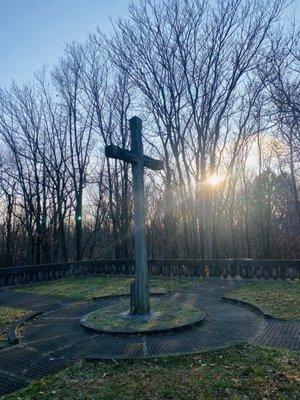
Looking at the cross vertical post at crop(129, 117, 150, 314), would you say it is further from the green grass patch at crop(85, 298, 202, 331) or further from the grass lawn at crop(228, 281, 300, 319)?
the grass lawn at crop(228, 281, 300, 319)

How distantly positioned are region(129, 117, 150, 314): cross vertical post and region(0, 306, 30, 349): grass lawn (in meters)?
2.47

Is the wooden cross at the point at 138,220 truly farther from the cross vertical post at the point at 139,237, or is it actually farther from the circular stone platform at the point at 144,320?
the circular stone platform at the point at 144,320

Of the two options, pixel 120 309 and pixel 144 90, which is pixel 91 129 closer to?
pixel 144 90

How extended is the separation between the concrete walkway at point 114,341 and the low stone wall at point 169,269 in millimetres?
4715

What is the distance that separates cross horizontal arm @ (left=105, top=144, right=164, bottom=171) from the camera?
7.07 m

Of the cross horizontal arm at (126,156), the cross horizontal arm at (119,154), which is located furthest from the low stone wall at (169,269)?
the cross horizontal arm at (119,154)

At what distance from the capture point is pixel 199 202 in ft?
59.8

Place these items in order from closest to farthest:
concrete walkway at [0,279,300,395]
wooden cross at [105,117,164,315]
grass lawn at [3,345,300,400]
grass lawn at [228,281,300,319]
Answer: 1. grass lawn at [3,345,300,400]
2. concrete walkway at [0,279,300,395]
3. wooden cross at [105,117,164,315]
4. grass lawn at [228,281,300,319]

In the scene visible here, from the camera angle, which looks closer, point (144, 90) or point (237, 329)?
point (237, 329)

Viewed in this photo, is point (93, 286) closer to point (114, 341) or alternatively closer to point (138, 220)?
point (138, 220)

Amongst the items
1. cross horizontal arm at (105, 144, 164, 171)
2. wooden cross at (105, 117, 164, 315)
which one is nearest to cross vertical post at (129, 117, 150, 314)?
wooden cross at (105, 117, 164, 315)

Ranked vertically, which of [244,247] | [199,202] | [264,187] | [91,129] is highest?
[91,129]

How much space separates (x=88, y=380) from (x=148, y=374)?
0.70 m

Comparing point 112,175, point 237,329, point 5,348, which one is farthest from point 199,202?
point 5,348
